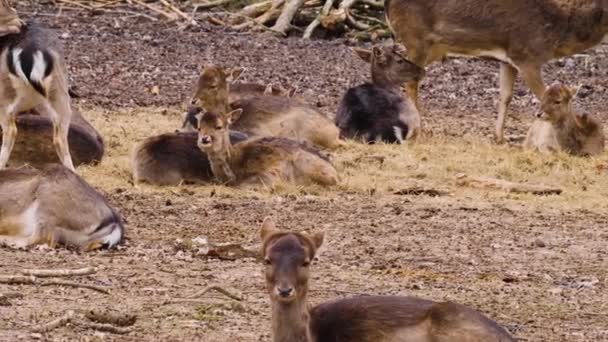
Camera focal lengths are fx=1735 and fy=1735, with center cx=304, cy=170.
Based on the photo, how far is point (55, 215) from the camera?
1102 cm

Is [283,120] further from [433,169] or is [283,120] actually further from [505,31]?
[505,31]

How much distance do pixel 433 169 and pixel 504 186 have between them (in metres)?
1.15

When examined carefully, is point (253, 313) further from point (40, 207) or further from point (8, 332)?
point (40, 207)

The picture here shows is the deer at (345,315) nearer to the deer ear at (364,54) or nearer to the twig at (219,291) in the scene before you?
the twig at (219,291)

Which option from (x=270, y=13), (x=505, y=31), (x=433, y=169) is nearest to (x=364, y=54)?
(x=505, y=31)

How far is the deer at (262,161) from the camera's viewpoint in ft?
46.0

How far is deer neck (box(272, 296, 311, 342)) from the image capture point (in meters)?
7.61

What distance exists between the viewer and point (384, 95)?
1731cm

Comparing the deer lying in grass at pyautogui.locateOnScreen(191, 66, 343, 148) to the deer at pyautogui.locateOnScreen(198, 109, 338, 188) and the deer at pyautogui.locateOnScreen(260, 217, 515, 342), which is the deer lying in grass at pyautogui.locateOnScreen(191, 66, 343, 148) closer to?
the deer at pyautogui.locateOnScreen(198, 109, 338, 188)

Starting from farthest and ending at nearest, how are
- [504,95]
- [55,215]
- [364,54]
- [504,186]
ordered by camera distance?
[364,54] < [504,95] < [504,186] < [55,215]

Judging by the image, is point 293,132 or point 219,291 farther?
point 293,132

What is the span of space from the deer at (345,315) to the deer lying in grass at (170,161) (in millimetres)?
6300

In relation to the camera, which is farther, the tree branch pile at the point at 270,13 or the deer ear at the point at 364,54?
the tree branch pile at the point at 270,13

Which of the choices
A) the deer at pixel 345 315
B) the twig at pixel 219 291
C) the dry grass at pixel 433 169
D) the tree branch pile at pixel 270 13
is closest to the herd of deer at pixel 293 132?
the deer at pixel 345 315
